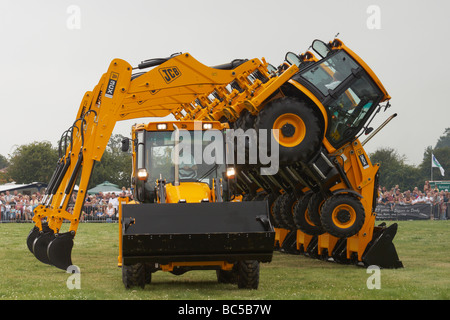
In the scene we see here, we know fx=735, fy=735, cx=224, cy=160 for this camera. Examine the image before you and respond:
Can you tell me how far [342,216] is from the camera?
49.5 ft

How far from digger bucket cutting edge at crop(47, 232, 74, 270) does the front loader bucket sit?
5964 mm

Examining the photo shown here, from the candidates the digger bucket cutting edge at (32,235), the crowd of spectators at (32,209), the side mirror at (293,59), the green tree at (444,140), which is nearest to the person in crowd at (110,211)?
the crowd of spectators at (32,209)

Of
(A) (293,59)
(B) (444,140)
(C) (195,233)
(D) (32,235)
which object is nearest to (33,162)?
(D) (32,235)

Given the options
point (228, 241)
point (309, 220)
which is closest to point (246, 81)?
point (309, 220)

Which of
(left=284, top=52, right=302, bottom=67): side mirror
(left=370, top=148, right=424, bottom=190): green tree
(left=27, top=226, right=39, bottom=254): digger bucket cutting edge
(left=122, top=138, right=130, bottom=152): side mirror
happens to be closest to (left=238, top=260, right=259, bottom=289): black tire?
(left=122, top=138, right=130, bottom=152): side mirror

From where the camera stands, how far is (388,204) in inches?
1532

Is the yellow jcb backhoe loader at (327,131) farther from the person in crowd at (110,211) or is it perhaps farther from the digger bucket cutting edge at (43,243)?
the person in crowd at (110,211)

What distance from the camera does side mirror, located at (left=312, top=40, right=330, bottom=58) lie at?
51.4ft

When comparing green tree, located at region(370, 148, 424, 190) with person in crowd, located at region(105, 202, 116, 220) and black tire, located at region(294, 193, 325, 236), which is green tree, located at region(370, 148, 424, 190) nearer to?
person in crowd, located at region(105, 202, 116, 220)

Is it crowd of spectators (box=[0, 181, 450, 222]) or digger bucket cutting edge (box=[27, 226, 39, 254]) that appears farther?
crowd of spectators (box=[0, 181, 450, 222])

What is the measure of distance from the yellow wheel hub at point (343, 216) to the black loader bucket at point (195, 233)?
4470mm

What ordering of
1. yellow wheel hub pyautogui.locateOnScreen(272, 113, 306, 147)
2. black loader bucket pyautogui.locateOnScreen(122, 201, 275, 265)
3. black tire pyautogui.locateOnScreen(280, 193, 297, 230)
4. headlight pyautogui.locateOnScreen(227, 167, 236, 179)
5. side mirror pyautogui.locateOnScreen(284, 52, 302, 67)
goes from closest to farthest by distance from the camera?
black loader bucket pyautogui.locateOnScreen(122, 201, 275, 265) < headlight pyautogui.locateOnScreen(227, 167, 236, 179) < yellow wheel hub pyautogui.locateOnScreen(272, 113, 306, 147) < side mirror pyautogui.locateOnScreen(284, 52, 302, 67) < black tire pyautogui.locateOnScreen(280, 193, 297, 230)

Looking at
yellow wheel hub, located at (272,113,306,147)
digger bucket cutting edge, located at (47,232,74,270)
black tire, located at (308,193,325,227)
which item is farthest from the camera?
black tire, located at (308,193,325,227)

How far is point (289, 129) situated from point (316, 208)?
1.98 m
